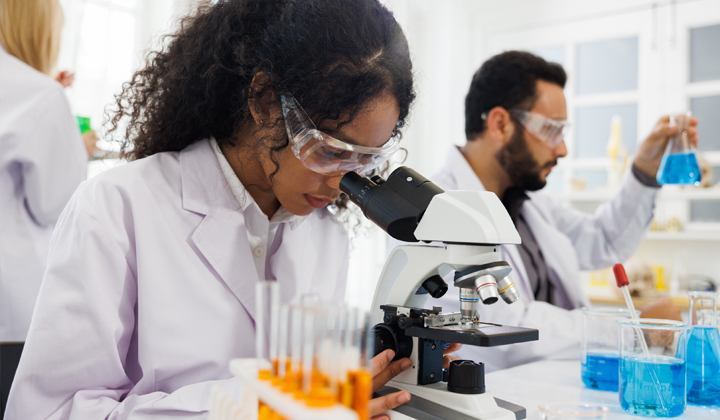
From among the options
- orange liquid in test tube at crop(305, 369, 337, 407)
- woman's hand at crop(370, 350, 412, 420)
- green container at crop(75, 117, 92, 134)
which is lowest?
woman's hand at crop(370, 350, 412, 420)

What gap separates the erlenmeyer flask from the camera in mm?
1049

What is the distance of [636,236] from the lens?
238 cm

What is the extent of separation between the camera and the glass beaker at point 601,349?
1.16 metres

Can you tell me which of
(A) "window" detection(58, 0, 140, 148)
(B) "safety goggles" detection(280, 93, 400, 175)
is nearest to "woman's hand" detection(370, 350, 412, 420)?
(B) "safety goggles" detection(280, 93, 400, 175)

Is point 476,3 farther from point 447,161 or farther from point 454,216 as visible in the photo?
point 454,216

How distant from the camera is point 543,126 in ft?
6.83

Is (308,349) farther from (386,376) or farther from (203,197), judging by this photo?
(203,197)

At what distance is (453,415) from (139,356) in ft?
1.93

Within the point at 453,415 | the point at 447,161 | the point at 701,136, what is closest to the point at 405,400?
the point at 453,415

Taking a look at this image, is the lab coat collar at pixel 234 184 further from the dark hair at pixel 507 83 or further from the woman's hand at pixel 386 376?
the dark hair at pixel 507 83

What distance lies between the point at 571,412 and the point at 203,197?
809mm

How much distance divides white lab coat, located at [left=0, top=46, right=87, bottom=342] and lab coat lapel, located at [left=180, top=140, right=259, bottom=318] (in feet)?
2.57

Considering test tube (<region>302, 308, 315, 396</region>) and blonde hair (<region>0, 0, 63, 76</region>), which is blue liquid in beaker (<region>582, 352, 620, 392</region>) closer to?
test tube (<region>302, 308, 315, 396</region>)

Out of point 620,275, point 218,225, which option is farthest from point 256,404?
point 620,275
